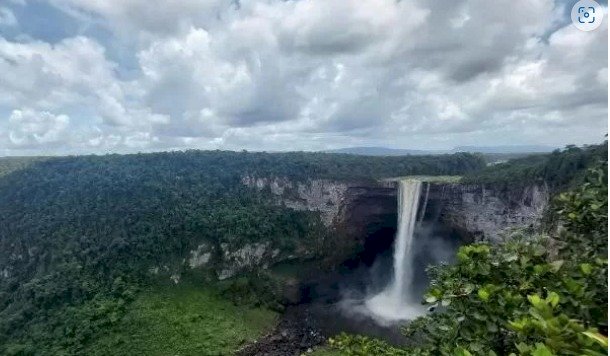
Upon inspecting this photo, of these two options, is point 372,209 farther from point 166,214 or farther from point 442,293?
point 442,293

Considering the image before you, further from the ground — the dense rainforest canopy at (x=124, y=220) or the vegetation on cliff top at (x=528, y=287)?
the vegetation on cliff top at (x=528, y=287)

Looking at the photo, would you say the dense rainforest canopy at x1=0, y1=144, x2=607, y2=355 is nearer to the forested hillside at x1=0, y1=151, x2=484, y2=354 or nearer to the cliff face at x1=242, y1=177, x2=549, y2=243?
the forested hillside at x1=0, y1=151, x2=484, y2=354

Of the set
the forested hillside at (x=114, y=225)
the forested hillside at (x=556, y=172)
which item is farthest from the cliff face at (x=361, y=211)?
the forested hillside at (x=114, y=225)

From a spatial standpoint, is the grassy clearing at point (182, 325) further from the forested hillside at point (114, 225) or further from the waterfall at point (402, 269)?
the waterfall at point (402, 269)

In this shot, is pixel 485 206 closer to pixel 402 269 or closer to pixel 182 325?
pixel 402 269

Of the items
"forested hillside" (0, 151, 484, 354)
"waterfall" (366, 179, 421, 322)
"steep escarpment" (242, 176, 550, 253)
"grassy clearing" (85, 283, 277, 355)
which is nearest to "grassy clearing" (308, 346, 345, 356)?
"grassy clearing" (85, 283, 277, 355)

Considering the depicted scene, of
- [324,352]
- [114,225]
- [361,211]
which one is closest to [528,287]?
[324,352]
